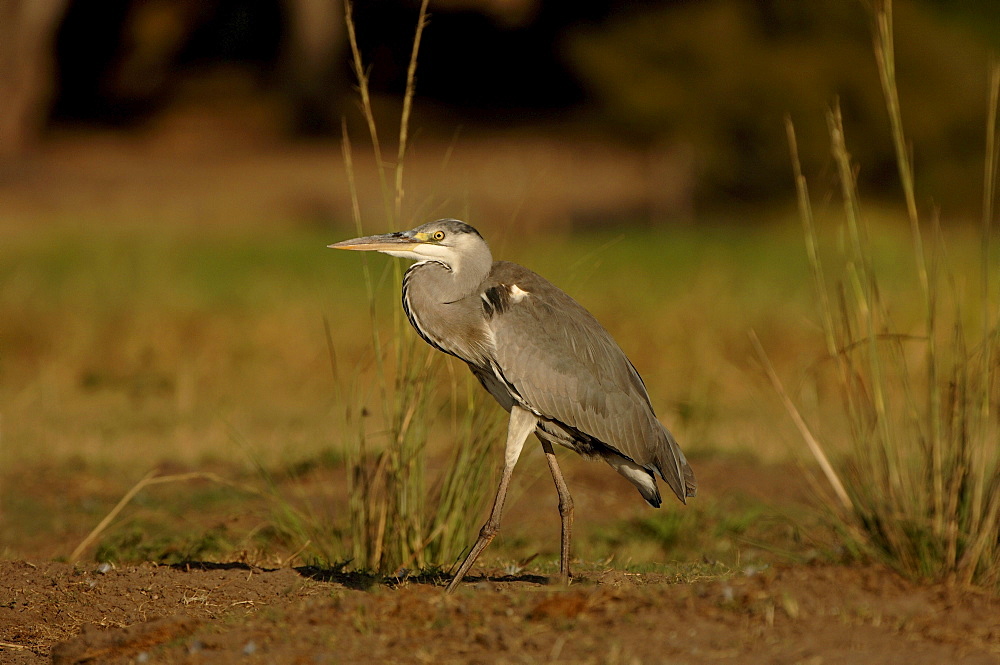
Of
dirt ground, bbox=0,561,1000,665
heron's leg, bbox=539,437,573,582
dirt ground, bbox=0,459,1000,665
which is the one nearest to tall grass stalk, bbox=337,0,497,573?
heron's leg, bbox=539,437,573,582

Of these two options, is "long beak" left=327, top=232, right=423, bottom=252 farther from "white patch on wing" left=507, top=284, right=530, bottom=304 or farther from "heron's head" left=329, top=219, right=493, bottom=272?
"white patch on wing" left=507, top=284, right=530, bottom=304

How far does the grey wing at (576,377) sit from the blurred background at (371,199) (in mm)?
529

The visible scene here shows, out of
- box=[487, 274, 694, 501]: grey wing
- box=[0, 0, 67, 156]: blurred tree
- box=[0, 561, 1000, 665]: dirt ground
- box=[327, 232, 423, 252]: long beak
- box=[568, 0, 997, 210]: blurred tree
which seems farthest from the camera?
box=[568, 0, 997, 210]: blurred tree

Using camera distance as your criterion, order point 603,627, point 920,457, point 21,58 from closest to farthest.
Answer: point 603,627
point 920,457
point 21,58

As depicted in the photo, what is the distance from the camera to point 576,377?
5.43m

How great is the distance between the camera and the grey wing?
530cm

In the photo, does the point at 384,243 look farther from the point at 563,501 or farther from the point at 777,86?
the point at 777,86

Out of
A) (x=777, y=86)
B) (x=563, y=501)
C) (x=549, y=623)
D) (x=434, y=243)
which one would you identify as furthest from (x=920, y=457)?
(x=777, y=86)

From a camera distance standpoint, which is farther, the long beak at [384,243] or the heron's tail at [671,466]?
the heron's tail at [671,466]

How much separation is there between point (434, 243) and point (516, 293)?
414 millimetres

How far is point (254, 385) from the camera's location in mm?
11039

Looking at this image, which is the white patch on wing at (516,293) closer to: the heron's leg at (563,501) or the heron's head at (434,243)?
the heron's head at (434,243)

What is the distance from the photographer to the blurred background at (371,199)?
9.23 meters

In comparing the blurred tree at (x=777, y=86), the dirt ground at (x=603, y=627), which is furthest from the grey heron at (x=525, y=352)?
the blurred tree at (x=777, y=86)
